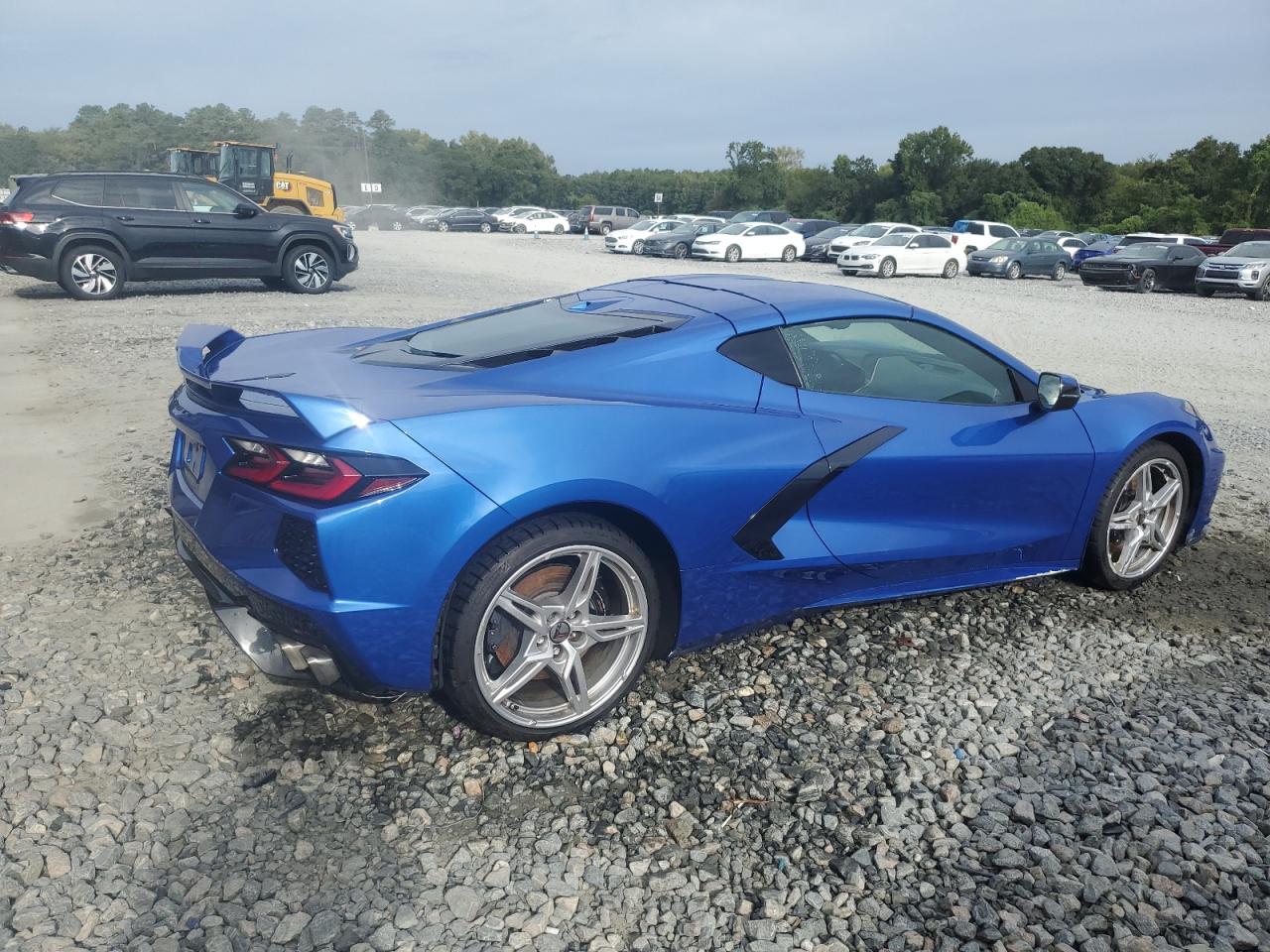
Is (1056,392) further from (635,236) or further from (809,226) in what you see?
(809,226)

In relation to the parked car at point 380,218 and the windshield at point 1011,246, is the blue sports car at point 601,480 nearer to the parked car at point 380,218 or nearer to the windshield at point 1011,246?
the windshield at point 1011,246

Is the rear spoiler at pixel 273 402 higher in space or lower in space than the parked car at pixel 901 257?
lower

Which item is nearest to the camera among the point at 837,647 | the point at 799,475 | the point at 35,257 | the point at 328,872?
the point at 328,872

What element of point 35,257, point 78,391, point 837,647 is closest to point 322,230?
point 35,257

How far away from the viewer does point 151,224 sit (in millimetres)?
12969

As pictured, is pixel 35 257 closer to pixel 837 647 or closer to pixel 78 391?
pixel 78 391

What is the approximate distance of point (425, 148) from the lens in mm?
108688

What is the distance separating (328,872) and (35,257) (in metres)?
13.1

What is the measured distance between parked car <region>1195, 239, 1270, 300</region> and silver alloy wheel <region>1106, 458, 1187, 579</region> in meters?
20.1

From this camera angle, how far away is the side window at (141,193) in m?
12.8

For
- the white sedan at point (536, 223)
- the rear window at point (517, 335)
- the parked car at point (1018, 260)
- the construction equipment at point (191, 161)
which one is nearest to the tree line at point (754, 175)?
the construction equipment at point (191, 161)

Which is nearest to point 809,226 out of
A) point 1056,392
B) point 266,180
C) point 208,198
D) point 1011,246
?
point 1011,246

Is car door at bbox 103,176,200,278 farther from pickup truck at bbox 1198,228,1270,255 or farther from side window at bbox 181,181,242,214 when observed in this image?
pickup truck at bbox 1198,228,1270,255

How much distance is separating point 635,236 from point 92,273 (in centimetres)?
2201
